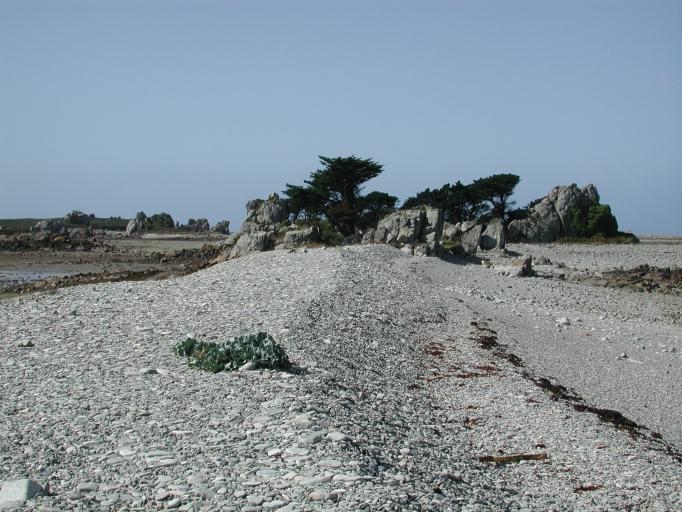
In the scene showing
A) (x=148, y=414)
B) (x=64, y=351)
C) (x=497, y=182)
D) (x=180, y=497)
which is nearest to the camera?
(x=180, y=497)

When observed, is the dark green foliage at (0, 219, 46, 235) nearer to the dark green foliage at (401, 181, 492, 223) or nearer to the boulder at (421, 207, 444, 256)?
the dark green foliage at (401, 181, 492, 223)

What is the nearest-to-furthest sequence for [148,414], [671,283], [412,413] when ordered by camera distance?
[148,414] → [412,413] → [671,283]

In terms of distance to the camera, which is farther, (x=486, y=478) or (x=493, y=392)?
(x=493, y=392)

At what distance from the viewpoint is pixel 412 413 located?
35.4 ft

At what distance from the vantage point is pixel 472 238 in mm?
43375

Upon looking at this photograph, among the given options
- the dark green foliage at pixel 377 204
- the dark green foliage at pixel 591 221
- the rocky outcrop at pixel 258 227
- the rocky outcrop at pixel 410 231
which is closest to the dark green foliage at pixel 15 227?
the rocky outcrop at pixel 258 227

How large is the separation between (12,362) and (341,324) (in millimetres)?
6749

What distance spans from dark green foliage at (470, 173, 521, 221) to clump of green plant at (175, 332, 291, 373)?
43012 mm

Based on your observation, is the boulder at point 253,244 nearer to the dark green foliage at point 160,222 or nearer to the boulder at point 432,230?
the boulder at point 432,230

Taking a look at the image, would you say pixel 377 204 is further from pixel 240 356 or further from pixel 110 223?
pixel 110 223

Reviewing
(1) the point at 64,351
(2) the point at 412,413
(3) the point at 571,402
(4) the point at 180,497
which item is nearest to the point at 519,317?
(3) the point at 571,402

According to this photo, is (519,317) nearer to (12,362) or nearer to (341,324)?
(341,324)

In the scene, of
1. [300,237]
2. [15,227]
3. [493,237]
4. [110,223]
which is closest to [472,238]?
[493,237]

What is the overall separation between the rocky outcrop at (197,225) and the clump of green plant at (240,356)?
266 ft
